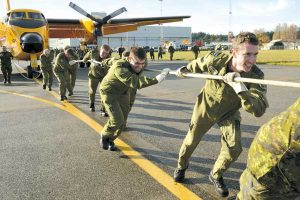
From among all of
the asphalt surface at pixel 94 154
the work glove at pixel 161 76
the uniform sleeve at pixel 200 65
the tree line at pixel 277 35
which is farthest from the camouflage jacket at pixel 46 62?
the tree line at pixel 277 35

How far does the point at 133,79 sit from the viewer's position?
4445 millimetres

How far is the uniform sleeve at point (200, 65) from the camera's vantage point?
369 cm

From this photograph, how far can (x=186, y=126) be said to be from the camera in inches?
264

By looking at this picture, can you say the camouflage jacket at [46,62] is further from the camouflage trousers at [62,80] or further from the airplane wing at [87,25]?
the airplane wing at [87,25]

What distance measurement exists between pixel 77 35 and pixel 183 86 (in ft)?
61.9

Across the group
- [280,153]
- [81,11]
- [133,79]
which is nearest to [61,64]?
[133,79]

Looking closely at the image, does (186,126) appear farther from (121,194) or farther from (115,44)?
(115,44)

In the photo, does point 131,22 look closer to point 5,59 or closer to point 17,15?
point 17,15

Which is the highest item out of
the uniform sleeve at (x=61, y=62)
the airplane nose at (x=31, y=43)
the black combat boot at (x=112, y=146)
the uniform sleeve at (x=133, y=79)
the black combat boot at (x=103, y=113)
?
the airplane nose at (x=31, y=43)

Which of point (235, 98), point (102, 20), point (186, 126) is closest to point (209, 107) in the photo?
point (235, 98)

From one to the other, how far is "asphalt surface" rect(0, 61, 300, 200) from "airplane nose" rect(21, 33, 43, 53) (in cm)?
772

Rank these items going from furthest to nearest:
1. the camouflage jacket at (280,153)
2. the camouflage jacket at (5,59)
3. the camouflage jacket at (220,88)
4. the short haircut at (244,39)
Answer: the camouflage jacket at (5,59)
the camouflage jacket at (220,88)
the short haircut at (244,39)
the camouflage jacket at (280,153)

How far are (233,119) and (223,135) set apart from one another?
226 mm

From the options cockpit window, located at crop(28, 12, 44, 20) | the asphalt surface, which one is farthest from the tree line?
the asphalt surface
